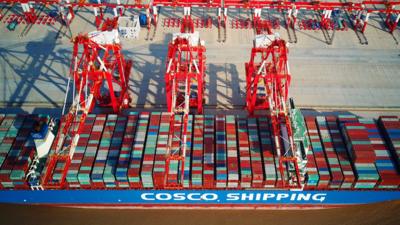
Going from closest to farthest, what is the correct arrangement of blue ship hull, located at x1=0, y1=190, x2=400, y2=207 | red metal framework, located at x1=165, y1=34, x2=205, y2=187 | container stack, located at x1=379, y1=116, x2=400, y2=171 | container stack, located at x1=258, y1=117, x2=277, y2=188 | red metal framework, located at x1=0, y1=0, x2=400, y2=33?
container stack, located at x1=258, y1=117, x2=277, y2=188
red metal framework, located at x1=165, y1=34, x2=205, y2=187
blue ship hull, located at x1=0, y1=190, x2=400, y2=207
container stack, located at x1=379, y1=116, x2=400, y2=171
red metal framework, located at x1=0, y1=0, x2=400, y2=33

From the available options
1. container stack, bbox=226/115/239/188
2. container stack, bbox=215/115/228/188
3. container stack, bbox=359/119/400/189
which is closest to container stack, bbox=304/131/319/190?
container stack, bbox=359/119/400/189

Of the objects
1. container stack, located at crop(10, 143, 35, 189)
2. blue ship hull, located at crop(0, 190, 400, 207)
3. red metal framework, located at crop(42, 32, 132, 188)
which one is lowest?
blue ship hull, located at crop(0, 190, 400, 207)

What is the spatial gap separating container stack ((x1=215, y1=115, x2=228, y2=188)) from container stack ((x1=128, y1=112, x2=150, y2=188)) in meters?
9.09

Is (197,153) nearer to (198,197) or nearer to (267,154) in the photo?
(198,197)

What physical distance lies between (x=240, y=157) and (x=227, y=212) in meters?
7.65

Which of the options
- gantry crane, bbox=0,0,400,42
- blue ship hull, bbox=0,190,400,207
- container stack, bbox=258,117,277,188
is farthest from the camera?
gantry crane, bbox=0,0,400,42

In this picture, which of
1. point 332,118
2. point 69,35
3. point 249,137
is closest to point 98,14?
point 69,35

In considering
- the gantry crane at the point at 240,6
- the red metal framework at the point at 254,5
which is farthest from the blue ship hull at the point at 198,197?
the red metal framework at the point at 254,5

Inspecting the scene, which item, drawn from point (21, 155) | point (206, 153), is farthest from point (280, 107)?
point (21, 155)

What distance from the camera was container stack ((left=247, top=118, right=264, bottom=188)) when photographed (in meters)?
40.4

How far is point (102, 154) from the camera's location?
43.1 m

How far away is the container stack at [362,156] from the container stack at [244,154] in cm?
1233

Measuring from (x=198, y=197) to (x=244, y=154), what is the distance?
7570mm

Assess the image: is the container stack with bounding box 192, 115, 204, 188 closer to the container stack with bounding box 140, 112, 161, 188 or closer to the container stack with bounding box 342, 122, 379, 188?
the container stack with bounding box 140, 112, 161, 188
